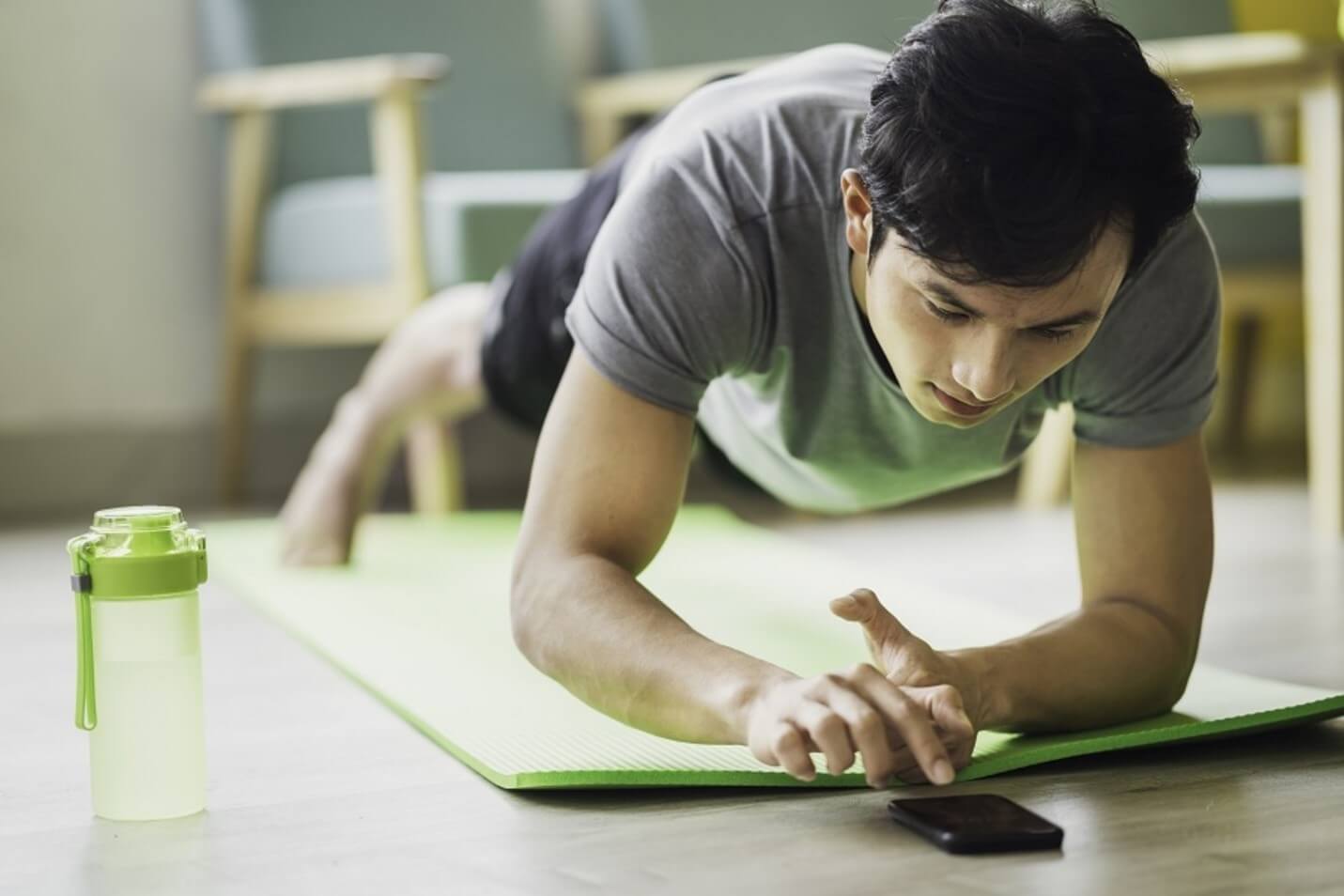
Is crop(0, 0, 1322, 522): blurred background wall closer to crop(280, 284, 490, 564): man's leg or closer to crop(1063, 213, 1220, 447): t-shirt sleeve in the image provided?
crop(280, 284, 490, 564): man's leg

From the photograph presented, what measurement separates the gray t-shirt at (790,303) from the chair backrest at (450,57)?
175 centimetres

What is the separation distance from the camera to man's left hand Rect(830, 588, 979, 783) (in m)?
1.09

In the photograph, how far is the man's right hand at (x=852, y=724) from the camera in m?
1.02

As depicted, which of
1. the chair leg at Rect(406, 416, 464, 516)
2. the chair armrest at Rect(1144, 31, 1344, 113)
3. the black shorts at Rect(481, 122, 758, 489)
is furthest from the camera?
the chair leg at Rect(406, 416, 464, 516)

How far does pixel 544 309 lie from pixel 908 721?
2.99ft

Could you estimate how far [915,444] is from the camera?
56.3 inches

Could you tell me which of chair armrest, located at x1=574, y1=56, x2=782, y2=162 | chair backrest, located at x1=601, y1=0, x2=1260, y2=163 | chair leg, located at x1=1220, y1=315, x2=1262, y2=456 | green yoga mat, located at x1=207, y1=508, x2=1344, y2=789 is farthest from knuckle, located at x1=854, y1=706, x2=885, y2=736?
chair leg, located at x1=1220, y1=315, x2=1262, y2=456

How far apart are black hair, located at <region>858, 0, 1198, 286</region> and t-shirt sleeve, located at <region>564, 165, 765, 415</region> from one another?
0.19m

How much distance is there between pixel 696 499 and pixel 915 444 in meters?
1.98

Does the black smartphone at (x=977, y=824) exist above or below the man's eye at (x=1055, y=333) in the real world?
below

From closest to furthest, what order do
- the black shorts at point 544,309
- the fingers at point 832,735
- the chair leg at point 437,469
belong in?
the fingers at point 832,735 < the black shorts at point 544,309 < the chair leg at point 437,469

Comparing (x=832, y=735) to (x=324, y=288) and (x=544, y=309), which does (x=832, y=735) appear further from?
(x=324, y=288)

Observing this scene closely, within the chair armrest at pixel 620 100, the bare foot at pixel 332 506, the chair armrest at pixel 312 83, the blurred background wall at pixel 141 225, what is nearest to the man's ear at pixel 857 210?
the bare foot at pixel 332 506

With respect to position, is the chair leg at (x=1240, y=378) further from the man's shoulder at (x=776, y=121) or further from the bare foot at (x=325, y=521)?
the man's shoulder at (x=776, y=121)
